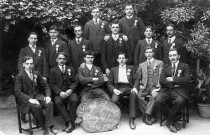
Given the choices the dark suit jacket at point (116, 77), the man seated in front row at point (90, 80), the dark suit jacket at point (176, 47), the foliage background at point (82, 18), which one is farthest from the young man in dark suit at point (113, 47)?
the foliage background at point (82, 18)

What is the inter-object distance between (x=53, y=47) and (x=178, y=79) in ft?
8.82

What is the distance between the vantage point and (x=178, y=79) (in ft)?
20.2

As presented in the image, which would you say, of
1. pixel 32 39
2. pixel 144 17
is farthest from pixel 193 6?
pixel 32 39

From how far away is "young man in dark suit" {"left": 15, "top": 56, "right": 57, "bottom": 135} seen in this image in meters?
5.82

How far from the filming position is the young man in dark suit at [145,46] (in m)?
6.89

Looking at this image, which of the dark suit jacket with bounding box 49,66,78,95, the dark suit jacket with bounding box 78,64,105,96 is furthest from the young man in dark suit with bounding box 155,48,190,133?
the dark suit jacket with bounding box 49,66,78,95

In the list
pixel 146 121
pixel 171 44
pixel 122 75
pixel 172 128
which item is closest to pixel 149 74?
pixel 122 75

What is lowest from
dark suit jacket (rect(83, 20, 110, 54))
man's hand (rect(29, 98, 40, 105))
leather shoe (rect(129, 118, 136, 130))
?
leather shoe (rect(129, 118, 136, 130))

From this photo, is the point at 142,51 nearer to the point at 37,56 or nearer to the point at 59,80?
the point at 59,80

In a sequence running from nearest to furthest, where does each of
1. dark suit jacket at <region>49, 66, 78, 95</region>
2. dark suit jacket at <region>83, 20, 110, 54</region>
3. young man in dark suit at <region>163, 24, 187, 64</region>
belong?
1. dark suit jacket at <region>49, 66, 78, 95</region>
2. young man in dark suit at <region>163, 24, 187, 64</region>
3. dark suit jacket at <region>83, 20, 110, 54</region>

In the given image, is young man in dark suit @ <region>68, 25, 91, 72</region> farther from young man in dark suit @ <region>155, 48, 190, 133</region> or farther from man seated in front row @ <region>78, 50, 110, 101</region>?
young man in dark suit @ <region>155, 48, 190, 133</region>

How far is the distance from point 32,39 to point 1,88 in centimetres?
197

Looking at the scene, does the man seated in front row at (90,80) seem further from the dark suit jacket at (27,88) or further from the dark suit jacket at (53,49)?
the dark suit jacket at (27,88)

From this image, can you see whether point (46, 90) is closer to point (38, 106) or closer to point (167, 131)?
point (38, 106)
